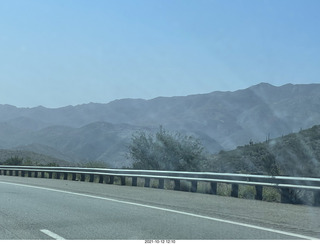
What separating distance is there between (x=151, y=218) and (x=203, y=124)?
119178 millimetres

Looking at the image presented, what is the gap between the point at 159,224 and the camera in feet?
30.0

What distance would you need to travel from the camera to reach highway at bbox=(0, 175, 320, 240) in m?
8.16

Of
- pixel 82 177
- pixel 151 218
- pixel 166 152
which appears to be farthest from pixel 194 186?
pixel 82 177

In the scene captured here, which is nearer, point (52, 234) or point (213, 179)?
point (52, 234)

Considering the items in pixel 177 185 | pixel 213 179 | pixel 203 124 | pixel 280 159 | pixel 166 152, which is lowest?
pixel 177 185

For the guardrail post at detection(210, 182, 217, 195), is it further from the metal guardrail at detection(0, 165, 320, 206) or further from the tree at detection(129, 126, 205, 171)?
the tree at detection(129, 126, 205, 171)

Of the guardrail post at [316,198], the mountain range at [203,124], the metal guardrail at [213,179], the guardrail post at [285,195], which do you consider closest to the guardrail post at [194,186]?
the metal guardrail at [213,179]

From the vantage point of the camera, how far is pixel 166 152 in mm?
22953

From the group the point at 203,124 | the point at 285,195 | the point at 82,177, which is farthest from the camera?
the point at 203,124

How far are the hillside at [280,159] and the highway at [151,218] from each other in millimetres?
5073

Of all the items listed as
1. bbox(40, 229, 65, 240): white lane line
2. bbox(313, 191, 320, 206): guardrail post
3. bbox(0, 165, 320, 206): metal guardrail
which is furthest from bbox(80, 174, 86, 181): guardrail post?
bbox(40, 229, 65, 240): white lane line

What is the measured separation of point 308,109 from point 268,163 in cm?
8240

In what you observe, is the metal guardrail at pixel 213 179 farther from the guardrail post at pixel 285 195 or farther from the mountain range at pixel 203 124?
the mountain range at pixel 203 124

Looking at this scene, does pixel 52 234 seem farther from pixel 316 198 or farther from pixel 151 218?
pixel 316 198
